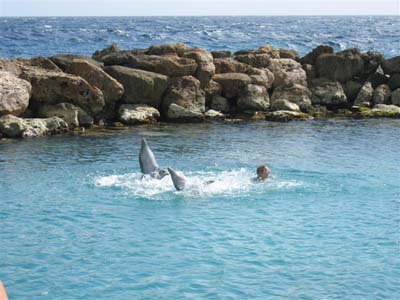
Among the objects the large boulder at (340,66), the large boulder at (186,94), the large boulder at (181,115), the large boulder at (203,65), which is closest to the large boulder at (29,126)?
the large boulder at (181,115)

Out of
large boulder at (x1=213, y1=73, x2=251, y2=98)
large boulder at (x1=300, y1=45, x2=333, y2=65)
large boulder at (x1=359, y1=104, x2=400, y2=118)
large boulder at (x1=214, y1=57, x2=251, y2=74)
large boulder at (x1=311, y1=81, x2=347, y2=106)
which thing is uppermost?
large boulder at (x1=300, y1=45, x2=333, y2=65)

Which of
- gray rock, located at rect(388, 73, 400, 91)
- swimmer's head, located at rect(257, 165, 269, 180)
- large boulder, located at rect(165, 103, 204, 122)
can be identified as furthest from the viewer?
gray rock, located at rect(388, 73, 400, 91)

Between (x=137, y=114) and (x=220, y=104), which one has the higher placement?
(x=220, y=104)

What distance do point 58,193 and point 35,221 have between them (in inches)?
107

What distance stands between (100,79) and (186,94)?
14.5 feet

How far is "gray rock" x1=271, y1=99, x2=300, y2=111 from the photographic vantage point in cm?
3456

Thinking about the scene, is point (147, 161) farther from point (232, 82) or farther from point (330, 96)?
point (330, 96)

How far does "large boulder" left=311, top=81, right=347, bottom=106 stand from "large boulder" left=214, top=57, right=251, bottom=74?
169 inches

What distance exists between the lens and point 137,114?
31.2 metres

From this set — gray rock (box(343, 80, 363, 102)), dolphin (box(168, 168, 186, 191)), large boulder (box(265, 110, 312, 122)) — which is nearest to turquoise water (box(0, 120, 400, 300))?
dolphin (box(168, 168, 186, 191))

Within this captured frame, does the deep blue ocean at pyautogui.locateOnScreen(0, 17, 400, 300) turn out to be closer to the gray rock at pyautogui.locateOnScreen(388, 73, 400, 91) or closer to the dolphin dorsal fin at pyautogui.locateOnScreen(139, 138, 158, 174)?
the dolphin dorsal fin at pyautogui.locateOnScreen(139, 138, 158, 174)

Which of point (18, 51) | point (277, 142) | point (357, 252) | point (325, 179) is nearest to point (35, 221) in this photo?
point (357, 252)

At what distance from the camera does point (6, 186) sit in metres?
19.2

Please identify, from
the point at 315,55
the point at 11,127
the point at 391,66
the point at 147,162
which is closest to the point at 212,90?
the point at 315,55
